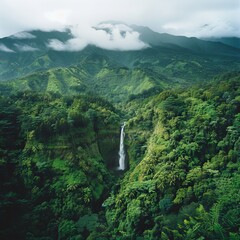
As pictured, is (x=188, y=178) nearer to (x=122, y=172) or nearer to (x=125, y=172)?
(x=125, y=172)

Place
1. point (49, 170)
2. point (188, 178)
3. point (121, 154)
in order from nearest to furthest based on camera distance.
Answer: point (188, 178)
point (49, 170)
point (121, 154)

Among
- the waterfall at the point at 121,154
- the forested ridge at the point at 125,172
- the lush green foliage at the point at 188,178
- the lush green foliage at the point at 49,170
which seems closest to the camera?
the lush green foliage at the point at 188,178

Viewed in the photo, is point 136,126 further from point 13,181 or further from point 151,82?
point 151,82

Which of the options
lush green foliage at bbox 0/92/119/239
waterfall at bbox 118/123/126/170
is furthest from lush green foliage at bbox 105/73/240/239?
lush green foliage at bbox 0/92/119/239

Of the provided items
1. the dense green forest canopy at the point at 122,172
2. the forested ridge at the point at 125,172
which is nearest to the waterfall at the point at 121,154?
the dense green forest canopy at the point at 122,172

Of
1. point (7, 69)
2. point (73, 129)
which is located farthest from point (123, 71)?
point (73, 129)

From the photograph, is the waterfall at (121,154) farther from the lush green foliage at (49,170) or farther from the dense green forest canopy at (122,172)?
Answer: the lush green foliage at (49,170)

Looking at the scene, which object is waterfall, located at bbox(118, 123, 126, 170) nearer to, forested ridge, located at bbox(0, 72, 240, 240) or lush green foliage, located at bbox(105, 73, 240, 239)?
forested ridge, located at bbox(0, 72, 240, 240)

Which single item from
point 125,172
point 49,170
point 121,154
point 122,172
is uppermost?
point 49,170

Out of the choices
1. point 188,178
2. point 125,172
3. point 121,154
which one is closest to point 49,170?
point 125,172
